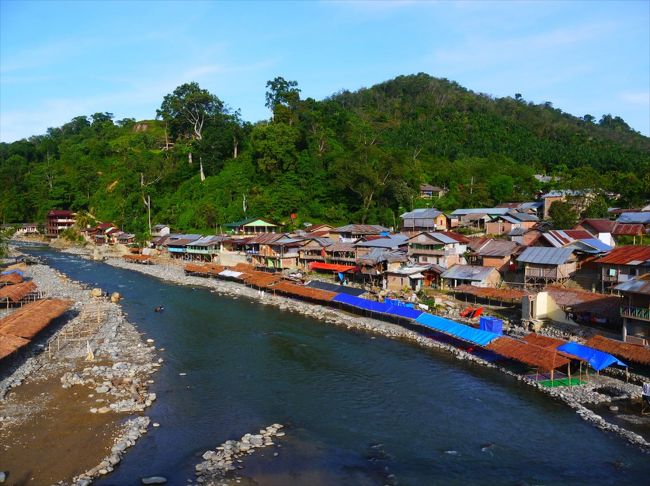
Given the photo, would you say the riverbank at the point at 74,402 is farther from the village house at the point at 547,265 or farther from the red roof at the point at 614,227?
the red roof at the point at 614,227

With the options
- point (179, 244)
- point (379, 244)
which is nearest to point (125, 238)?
point (179, 244)

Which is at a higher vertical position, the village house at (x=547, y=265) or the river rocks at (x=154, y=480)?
the village house at (x=547, y=265)

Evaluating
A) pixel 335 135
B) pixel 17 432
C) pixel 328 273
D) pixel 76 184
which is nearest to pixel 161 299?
pixel 328 273

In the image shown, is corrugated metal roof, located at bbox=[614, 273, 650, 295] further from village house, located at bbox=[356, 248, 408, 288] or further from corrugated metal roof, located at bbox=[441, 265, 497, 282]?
village house, located at bbox=[356, 248, 408, 288]

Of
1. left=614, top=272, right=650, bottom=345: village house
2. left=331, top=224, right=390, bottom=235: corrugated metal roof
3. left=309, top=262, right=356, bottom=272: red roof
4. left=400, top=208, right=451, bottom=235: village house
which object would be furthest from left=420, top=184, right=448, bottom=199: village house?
left=614, top=272, right=650, bottom=345: village house

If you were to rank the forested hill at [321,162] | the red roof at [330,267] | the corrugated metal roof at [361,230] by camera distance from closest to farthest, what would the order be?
the red roof at [330,267] → the corrugated metal roof at [361,230] → the forested hill at [321,162]

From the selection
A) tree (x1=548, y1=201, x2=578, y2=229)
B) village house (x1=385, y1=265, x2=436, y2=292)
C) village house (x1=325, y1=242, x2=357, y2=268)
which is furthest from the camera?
village house (x1=325, y1=242, x2=357, y2=268)

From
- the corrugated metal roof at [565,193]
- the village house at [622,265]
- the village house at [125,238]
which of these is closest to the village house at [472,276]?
the village house at [622,265]
